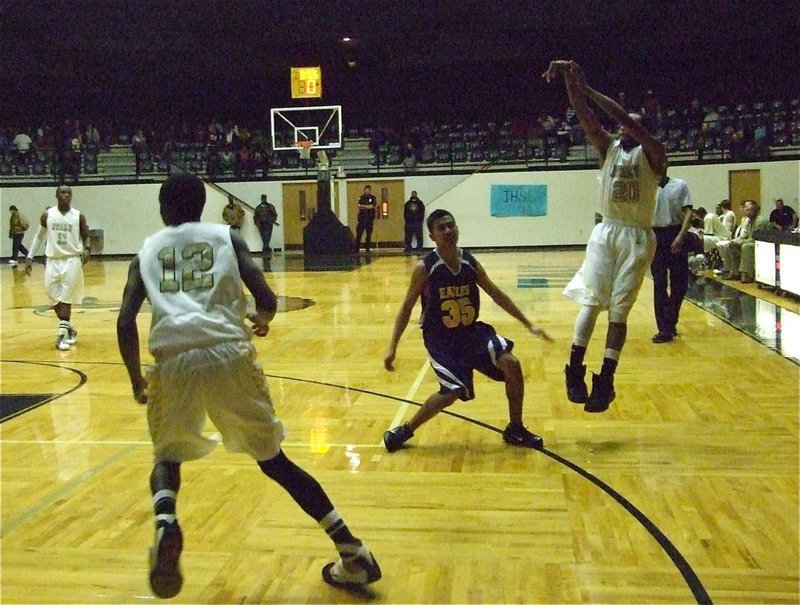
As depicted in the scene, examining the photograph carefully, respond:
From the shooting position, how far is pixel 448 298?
462 centimetres

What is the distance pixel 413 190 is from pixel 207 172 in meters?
6.54

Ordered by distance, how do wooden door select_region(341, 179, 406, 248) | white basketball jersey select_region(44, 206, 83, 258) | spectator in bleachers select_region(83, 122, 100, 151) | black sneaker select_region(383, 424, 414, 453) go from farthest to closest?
spectator in bleachers select_region(83, 122, 100, 151) < wooden door select_region(341, 179, 406, 248) < white basketball jersey select_region(44, 206, 83, 258) < black sneaker select_region(383, 424, 414, 453)

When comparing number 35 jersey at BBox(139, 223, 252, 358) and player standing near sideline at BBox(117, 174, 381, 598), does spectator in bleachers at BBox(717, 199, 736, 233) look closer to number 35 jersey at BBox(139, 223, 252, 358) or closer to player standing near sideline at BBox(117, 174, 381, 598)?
player standing near sideline at BBox(117, 174, 381, 598)

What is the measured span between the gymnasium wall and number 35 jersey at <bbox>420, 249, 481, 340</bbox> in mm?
20914

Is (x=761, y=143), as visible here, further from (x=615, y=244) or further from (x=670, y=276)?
(x=615, y=244)

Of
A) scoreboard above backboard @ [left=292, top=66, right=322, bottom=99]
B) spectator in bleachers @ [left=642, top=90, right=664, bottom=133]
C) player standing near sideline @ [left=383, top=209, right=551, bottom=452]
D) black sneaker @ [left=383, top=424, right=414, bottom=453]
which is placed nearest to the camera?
player standing near sideline @ [left=383, top=209, right=551, bottom=452]

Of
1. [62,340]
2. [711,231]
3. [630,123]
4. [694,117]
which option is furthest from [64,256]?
[694,117]

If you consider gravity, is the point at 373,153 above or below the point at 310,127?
below

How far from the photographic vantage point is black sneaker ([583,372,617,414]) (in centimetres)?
471

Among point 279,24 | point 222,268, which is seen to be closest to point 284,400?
point 222,268

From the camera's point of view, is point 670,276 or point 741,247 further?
point 741,247

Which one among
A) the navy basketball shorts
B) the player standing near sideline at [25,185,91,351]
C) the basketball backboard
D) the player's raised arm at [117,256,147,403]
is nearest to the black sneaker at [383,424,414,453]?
the navy basketball shorts

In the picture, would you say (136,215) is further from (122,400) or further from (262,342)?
(122,400)

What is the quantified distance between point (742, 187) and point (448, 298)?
21002mm
